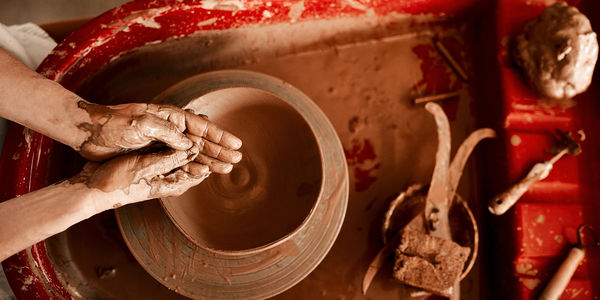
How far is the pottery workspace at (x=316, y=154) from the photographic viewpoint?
129 centimetres

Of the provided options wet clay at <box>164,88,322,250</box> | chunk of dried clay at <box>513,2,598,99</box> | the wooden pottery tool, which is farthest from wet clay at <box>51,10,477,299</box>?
wet clay at <box>164,88,322,250</box>

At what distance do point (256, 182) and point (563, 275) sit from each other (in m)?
1.37

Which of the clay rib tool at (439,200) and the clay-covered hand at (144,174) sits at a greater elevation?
the clay-covered hand at (144,174)

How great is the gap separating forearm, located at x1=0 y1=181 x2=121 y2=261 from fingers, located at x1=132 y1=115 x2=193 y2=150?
23cm

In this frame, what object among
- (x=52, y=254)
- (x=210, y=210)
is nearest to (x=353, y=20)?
(x=210, y=210)

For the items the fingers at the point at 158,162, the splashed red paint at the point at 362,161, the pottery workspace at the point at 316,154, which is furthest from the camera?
the splashed red paint at the point at 362,161

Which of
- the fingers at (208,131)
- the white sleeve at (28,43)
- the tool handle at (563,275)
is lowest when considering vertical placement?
the tool handle at (563,275)

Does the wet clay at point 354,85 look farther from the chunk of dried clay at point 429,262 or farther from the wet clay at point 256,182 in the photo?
the wet clay at point 256,182

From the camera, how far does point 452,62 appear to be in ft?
6.72

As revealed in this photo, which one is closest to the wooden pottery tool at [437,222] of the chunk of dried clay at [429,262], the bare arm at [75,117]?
the chunk of dried clay at [429,262]

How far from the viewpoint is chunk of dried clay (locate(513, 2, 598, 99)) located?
5.47 ft

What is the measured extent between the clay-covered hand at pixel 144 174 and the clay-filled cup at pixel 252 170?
0.52 feet

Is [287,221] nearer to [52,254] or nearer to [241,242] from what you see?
[241,242]

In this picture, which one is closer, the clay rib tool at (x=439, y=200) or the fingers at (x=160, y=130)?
the fingers at (x=160, y=130)
